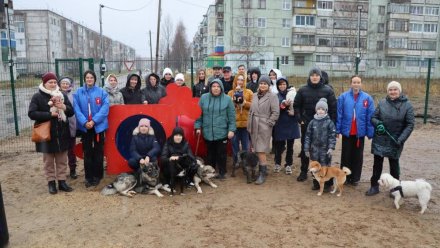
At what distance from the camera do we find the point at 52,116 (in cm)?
523

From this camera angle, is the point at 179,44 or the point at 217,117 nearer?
the point at 217,117

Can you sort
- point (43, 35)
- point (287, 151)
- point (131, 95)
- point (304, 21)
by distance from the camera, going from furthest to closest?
1. point (43, 35)
2. point (304, 21)
3. point (287, 151)
4. point (131, 95)

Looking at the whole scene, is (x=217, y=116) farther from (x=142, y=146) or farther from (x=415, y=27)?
(x=415, y=27)

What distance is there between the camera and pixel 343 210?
492 centimetres

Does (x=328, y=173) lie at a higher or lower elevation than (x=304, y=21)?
lower

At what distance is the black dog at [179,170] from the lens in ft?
18.0

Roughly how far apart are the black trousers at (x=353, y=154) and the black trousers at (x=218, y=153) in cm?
193

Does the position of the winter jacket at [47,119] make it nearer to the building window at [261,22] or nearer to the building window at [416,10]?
the building window at [261,22]

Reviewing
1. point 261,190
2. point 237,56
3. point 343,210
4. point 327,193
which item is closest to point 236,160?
point 261,190

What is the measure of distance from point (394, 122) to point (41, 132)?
4.97 m

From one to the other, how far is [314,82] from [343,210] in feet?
6.52

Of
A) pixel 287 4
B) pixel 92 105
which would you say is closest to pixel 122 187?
pixel 92 105

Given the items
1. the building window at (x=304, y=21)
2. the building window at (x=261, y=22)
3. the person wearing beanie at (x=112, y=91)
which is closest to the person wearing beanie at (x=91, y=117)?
the person wearing beanie at (x=112, y=91)

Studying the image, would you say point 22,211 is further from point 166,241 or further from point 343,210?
point 343,210
